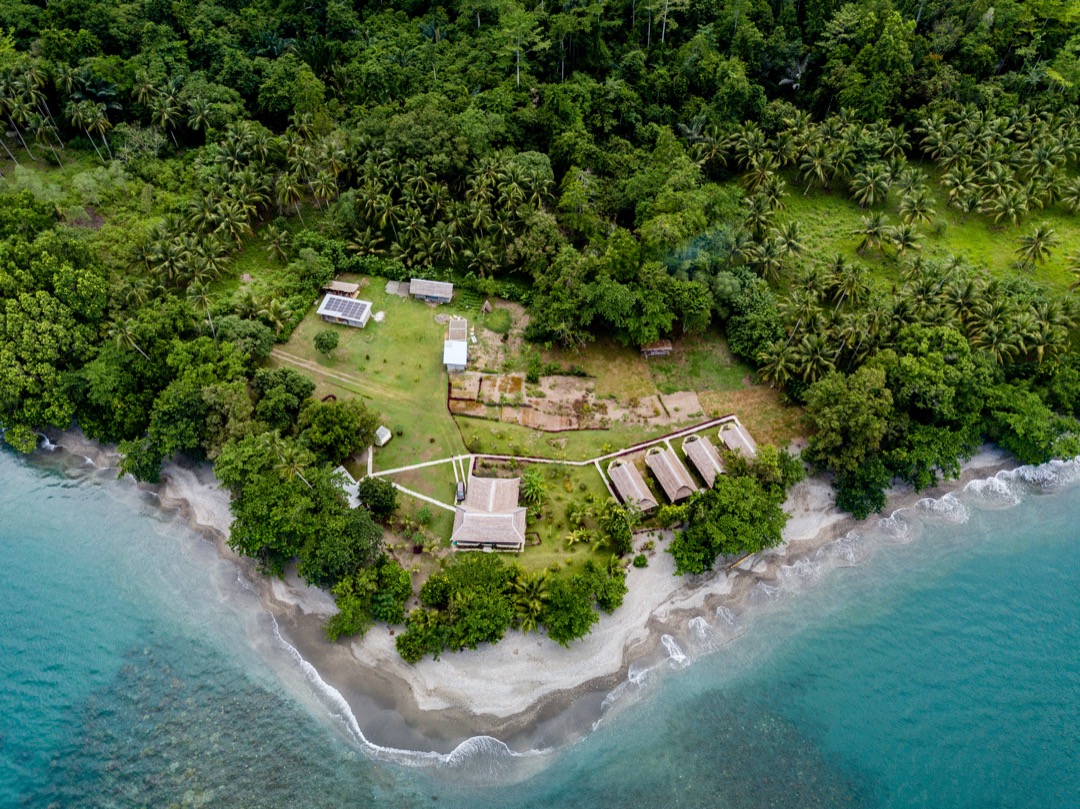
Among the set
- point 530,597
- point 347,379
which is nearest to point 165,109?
point 347,379

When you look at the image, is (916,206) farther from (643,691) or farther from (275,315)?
(275,315)

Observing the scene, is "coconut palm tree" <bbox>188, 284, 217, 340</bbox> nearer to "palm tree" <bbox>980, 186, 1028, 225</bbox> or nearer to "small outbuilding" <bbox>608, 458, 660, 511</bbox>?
"small outbuilding" <bbox>608, 458, 660, 511</bbox>

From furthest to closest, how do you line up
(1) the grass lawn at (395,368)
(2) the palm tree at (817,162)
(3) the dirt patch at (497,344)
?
(2) the palm tree at (817,162), (3) the dirt patch at (497,344), (1) the grass lawn at (395,368)

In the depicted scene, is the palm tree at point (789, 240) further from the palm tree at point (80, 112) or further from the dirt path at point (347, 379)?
the palm tree at point (80, 112)

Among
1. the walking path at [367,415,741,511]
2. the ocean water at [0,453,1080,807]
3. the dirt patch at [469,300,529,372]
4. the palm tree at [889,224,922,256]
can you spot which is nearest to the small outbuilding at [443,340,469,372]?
the dirt patch at [469,300,529,372]

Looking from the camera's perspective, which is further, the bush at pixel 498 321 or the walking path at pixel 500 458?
the bush at pixel 498 321

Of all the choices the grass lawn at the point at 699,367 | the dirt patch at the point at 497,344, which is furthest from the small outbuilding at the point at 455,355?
the grass lawn at the point at 699,367

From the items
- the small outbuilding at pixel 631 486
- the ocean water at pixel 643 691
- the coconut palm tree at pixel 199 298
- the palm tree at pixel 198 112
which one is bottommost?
the ocean water at pixel 643 691
